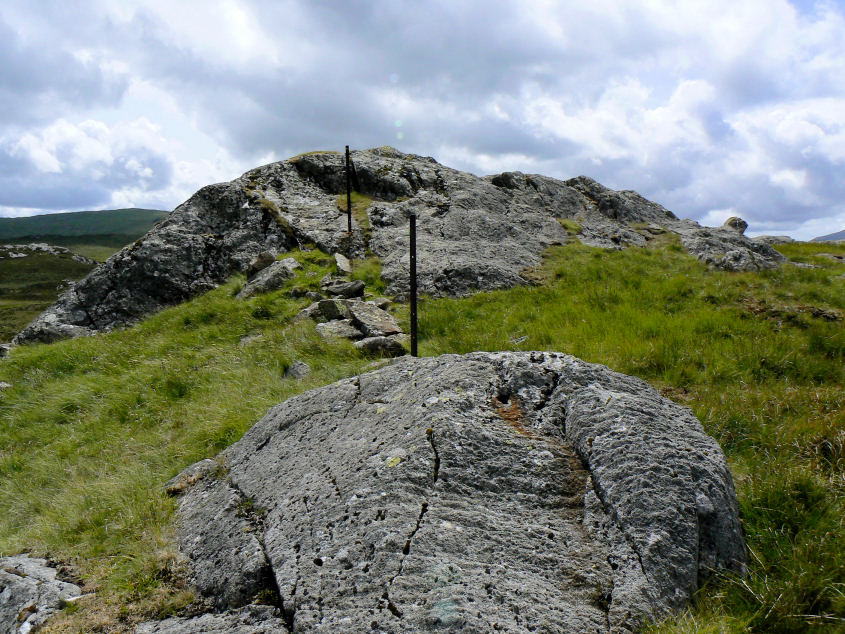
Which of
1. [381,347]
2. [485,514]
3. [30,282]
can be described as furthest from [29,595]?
[30,282]

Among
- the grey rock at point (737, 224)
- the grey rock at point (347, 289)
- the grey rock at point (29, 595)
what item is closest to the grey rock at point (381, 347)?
the grey rock at point (347, 289)

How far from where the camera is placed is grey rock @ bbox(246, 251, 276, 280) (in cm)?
1655

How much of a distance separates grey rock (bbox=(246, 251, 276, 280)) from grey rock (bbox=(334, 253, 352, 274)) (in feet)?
7.47

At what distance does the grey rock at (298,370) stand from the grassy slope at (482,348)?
1.13ft

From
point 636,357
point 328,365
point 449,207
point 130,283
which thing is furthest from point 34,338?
point 636,357

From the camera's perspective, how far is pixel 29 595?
3619 millimetres

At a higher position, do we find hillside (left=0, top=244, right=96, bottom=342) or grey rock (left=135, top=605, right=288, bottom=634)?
grey rock (left=135, top=605, right=288, bottom=634)

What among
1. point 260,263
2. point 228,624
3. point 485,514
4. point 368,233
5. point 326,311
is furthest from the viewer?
point 368,233

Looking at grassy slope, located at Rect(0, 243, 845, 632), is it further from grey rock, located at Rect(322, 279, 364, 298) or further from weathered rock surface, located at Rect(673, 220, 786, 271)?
grey rock, located at Rect(322, 279, 364, 298)

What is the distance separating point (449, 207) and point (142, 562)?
Result: 56.5 feet

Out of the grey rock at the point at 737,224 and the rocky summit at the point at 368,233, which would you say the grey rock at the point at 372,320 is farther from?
the grey rock at the point at 737,224

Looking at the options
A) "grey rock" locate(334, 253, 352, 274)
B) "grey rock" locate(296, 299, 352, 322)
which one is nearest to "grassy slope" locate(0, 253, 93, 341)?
"grey rock" locate(334, 253, 352, 274)

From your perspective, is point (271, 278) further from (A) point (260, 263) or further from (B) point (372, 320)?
(B) point (372, 320)

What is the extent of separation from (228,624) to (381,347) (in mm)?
6456
